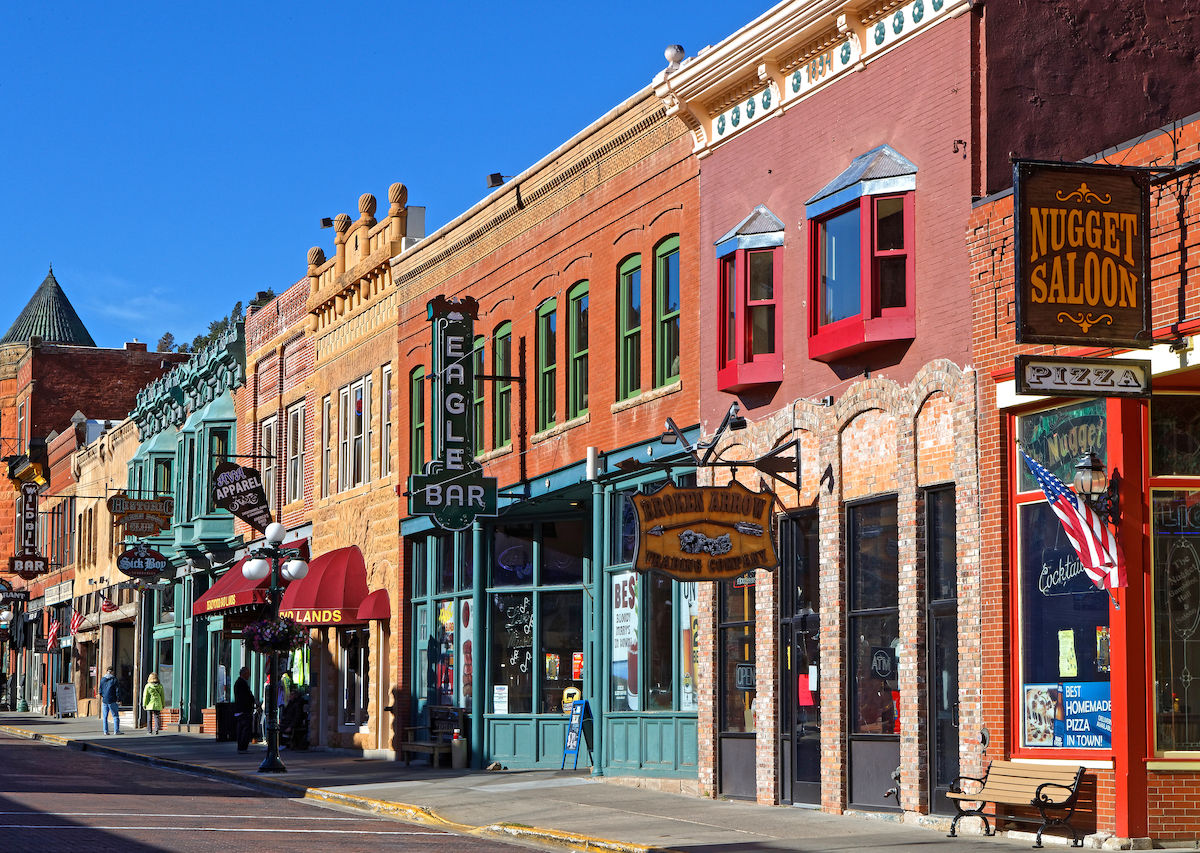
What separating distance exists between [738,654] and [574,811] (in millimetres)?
2966

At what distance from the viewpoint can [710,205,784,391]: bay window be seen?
66.3 ft

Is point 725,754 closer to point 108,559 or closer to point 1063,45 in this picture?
point 1063,45

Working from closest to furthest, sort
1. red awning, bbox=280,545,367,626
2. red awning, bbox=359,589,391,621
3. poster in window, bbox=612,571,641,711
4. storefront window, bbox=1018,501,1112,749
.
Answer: storefront window, bbox=1018,501,1112,749
poster in window, bbox=612,571,641,711
red awning, bbox=359,589,391,621
red awning, bbox=280,545,367,626

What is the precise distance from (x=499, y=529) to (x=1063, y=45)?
45.1 ft

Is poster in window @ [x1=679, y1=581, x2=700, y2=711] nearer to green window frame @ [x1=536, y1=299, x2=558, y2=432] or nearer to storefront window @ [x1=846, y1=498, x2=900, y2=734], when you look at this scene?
storefront window @ [x1=846, y1=498, x2=900, y2=734]

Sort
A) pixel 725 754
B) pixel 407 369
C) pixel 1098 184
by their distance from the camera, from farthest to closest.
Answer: pixel 407 369
pixel 725 754
pixel 1098 184

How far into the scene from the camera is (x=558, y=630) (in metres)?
26.7

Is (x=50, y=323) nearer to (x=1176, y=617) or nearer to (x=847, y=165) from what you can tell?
(x=847, y=165)

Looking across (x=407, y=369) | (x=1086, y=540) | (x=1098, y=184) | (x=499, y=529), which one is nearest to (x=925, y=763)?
(x=1086, y=540)

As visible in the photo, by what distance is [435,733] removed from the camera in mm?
29312

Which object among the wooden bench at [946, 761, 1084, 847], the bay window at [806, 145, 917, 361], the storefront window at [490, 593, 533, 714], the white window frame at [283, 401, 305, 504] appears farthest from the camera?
the white window frame at [283, 401, 305, 504]

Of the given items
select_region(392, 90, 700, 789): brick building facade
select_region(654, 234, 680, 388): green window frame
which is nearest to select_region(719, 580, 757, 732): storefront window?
select_region(392, 90, 700, 789): brick building facade

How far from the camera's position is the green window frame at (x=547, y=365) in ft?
86.5

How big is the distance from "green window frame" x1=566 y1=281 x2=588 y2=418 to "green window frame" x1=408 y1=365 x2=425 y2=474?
5.81 m
